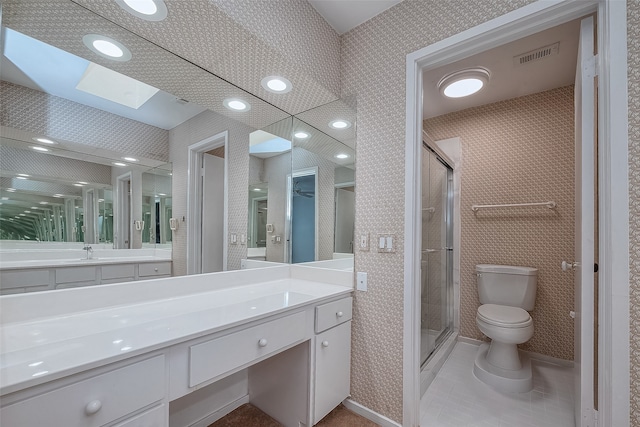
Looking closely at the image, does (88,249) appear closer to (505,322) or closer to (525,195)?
(505,322)

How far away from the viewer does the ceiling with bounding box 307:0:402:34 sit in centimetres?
167

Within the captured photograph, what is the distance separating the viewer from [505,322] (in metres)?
2.08

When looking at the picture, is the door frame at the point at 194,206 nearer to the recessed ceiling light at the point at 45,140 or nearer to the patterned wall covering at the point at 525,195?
the recessed ceiling light at the point at 45,140

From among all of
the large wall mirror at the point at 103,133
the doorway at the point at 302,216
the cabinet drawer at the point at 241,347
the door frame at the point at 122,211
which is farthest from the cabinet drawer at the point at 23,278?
the doorway at the point at 302,216

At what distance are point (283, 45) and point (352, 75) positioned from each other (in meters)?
0.56

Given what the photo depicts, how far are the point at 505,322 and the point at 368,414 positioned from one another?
1.22m

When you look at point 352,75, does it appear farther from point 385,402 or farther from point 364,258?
point 385,402

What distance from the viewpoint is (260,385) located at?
68.5 inches

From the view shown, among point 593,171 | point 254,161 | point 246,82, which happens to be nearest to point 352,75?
point 246,82

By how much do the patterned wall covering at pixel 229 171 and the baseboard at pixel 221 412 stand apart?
827 millimetres

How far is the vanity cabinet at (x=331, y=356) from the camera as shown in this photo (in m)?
1.53

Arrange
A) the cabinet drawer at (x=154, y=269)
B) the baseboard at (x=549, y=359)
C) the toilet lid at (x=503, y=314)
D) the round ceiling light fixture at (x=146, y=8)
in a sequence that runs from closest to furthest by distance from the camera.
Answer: the round ceiling light fixture at (x=146, y=8)
the cabinet drawer at (x=154, y=269)
the toilet lid at (x=503, y=314)
the baseboard at (x=549, y=359)

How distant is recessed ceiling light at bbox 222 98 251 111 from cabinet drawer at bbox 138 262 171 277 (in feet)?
3.23

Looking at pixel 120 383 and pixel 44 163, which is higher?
pixel 44 163
